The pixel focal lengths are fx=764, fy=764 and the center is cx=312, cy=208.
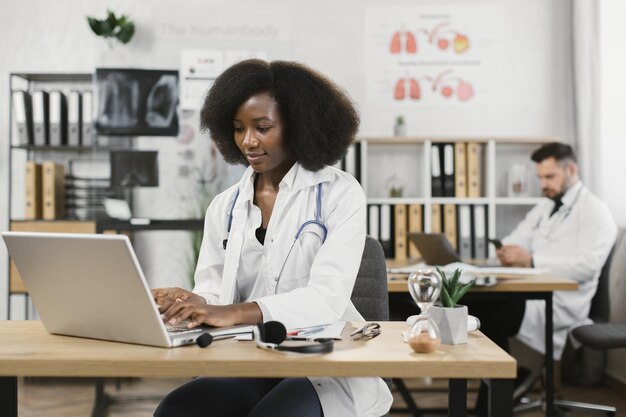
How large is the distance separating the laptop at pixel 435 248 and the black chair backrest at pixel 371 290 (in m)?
1.27

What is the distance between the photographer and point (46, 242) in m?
1.31

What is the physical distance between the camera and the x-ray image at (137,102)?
14.3 feet

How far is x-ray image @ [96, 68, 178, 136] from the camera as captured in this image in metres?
4.37

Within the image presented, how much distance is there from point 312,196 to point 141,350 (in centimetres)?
63

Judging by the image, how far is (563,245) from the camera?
3936mm

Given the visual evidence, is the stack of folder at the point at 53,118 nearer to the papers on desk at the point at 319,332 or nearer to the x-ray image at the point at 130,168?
the x-ray image at the point at 130,168

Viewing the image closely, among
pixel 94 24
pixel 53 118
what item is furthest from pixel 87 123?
pixel 94 24

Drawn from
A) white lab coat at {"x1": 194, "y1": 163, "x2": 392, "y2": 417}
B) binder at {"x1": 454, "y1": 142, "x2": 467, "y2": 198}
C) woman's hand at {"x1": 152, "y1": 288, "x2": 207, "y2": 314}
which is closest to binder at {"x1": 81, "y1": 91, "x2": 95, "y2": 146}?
binder at {"x1": 454, "y1": 142, "x2": 467, "y2": 198}

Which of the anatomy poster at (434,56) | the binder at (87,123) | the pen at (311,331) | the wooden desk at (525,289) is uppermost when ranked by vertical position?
the anatomy poster at (434,56)

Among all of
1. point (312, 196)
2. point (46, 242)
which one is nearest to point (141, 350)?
point (46, 242)

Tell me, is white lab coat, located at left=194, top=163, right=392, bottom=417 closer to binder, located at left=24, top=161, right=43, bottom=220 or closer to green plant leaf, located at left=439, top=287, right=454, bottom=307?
green plant leaf, located at left=439, top=287, right=454, bottom=307

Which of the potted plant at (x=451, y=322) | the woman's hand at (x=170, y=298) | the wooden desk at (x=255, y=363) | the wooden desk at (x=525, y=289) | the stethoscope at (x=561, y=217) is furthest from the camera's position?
the stethoscope at (x=561, y=217)

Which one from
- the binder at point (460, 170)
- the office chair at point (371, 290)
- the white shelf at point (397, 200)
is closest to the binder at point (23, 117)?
the white shelf at point (397, 200)

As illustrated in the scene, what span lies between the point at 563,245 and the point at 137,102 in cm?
250
